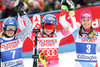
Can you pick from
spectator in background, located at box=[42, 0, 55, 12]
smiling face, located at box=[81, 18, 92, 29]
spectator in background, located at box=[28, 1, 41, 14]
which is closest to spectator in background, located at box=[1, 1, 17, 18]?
spectator in background, located at box=[28, 1, 41, 14]

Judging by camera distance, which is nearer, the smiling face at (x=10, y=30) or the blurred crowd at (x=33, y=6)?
the smiling face at (x=10, y=30)

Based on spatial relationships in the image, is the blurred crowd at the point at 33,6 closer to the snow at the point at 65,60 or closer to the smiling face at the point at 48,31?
the snow at the point at 65,60

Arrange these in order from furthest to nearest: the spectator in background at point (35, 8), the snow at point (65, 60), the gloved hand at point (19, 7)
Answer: the spectator in background at point (35, 8), the snow at point (65, 60), the gloved hand at point (19, 7)

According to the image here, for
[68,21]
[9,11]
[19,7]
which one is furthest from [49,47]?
[9,11]

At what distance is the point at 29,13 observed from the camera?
10.9m

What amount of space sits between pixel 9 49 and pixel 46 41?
0.83m

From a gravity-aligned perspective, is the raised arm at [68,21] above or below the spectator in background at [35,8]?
below

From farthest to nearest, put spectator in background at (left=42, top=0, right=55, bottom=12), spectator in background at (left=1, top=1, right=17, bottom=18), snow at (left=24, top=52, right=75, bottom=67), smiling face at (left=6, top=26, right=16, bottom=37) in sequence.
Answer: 1. spectator in background at (left=42, top=0, right=55, bottom=12)
2. spectator in background at (left=1, top=1, right=17, bottom=18)
3. snow at (left=24, top=52, right=75, bottom=67)
4. smiling face at (left=6, top=26, right=16, bottom=37)

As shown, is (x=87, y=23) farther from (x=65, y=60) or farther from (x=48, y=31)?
(x=65, y=60)

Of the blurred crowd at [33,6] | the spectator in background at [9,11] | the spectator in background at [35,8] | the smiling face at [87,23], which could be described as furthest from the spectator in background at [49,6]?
the smiling face at [87,23]

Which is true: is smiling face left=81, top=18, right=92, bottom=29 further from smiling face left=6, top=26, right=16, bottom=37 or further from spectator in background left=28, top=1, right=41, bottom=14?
spectator in background left=28, top=1, right=41, bottom=14

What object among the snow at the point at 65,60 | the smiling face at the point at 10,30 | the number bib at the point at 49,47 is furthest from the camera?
the snow at the point at 65,60

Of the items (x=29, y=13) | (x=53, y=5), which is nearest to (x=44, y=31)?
(x=29, y=13)

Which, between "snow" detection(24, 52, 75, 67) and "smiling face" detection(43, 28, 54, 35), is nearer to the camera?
"smiling face" detection(43, 28, 54, 35)
